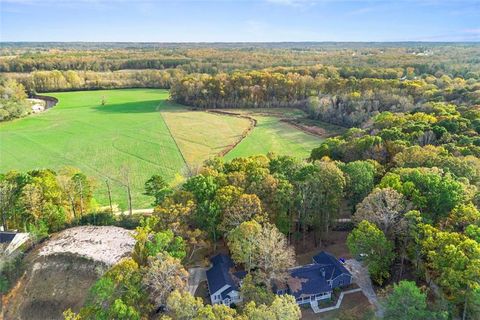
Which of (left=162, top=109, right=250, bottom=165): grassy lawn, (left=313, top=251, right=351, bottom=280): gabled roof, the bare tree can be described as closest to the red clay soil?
(left=162, top=109, right=250, bottom=165): grassy lawn

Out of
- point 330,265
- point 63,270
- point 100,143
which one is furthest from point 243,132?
point 63,270

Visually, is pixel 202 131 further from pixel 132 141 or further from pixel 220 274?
pixel 220 274

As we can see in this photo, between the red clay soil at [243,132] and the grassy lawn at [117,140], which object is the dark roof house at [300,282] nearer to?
the grassy lawn at [117,140]

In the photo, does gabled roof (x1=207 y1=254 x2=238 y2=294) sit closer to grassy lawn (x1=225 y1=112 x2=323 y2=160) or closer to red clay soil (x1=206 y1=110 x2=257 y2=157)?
grassy lawn (x1=225 y1=112 x2=323 y2=160)

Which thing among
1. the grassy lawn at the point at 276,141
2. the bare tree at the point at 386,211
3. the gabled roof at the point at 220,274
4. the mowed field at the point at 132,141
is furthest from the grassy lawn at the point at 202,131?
the bare tree at the point at 386,211

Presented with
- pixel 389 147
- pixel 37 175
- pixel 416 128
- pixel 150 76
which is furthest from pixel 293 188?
pixel 150 76
